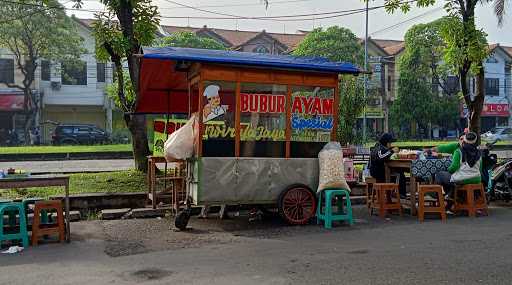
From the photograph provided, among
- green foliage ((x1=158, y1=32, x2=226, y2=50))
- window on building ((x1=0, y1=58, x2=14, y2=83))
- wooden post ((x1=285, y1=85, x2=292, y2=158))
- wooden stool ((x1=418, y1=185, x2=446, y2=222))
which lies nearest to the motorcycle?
wooden stool ((x1=418, y1=185, x2=446, y2=222))

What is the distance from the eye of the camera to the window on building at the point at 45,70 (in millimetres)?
40694

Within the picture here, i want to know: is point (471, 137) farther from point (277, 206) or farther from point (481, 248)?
point (277, 206)

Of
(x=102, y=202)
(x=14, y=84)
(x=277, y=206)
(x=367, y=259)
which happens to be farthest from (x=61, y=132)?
(x=367, y=259)

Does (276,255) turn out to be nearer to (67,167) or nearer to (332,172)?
(332,172)

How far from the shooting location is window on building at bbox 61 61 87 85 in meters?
39.2

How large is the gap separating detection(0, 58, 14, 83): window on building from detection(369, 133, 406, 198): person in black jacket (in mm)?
35812

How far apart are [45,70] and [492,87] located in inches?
1589

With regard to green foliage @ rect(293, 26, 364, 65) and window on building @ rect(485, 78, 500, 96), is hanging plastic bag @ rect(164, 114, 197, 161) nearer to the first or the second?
green foliage @ rect(293, 26, 364, 65)

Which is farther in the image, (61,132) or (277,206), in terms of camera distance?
(61,132)

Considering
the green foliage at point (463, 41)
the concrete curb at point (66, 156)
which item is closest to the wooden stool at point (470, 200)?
the green foliage at point (463, 41)

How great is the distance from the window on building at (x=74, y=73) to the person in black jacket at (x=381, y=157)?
3310 cm

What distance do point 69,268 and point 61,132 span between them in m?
32.6

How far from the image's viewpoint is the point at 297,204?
8703 millimetres

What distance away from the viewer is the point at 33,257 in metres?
6.71
